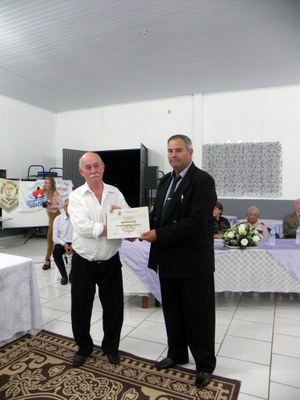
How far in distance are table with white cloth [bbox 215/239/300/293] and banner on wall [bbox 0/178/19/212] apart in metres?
5.35

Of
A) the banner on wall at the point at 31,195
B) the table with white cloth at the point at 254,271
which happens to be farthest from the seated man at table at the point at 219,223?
the banner on wall at the point at 31,195

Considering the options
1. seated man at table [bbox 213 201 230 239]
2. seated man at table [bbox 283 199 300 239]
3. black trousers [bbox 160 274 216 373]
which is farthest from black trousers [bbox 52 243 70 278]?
seated man at table [bbox 283 199 300 239]

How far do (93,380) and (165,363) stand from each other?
0.50m

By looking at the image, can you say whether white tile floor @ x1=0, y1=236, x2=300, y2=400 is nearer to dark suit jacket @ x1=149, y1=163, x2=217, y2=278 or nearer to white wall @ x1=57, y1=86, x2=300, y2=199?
dark suit jacket @ x1=149, y1=163, x2=217, y2=278

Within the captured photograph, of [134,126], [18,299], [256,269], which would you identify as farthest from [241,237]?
[134,126]

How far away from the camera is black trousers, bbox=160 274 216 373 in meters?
1.83

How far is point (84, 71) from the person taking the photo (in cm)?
585

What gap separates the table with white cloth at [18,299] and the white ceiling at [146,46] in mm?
3324

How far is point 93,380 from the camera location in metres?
1.92

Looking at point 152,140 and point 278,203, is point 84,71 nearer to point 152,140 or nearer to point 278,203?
point 152,140

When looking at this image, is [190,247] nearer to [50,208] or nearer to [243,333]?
[243,333]

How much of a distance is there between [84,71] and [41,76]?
995mm

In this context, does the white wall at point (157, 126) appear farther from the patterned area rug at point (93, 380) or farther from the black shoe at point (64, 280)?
the patterned area rug at point (93, 380)

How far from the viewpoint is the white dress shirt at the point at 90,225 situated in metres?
1.92
